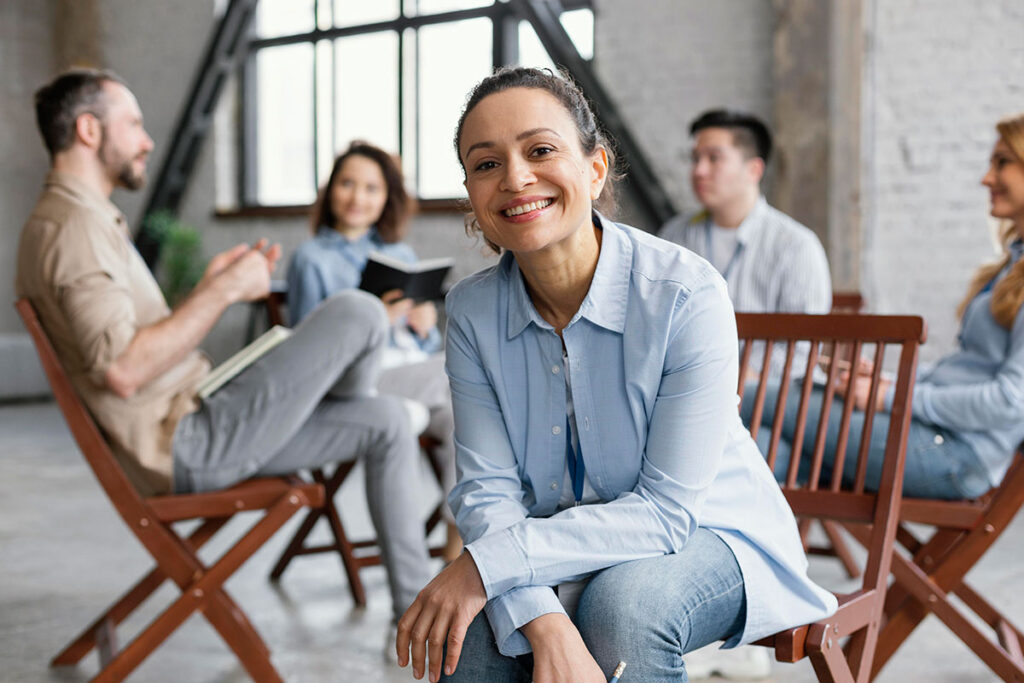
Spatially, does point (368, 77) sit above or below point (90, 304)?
above

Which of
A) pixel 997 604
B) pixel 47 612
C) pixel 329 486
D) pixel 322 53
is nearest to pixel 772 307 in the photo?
pixel 997 604

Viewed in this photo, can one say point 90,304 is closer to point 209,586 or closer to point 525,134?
point 209,586

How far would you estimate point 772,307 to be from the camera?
3600mm

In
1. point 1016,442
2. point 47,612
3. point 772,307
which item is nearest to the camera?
point 1016,442

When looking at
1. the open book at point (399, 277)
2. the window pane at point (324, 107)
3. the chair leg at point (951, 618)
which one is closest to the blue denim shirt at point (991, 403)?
the chair leg at point (951, 618)

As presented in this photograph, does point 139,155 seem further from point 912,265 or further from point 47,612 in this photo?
point 912,265

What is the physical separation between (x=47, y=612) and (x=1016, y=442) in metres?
2.76

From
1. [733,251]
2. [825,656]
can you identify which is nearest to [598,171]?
[825,656]

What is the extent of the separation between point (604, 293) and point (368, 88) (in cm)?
654

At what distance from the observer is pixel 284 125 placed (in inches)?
330

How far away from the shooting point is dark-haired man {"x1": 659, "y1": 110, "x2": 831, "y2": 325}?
357cm

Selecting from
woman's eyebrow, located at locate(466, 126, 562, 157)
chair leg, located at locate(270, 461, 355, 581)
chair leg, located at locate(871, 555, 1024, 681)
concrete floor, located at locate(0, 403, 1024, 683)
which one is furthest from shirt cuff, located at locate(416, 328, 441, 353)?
woman's eyebrow, located at locate(466, 126, 562, 157)

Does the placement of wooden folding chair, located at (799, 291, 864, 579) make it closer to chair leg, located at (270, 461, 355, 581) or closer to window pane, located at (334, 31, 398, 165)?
chair leg, located at (270, 461, 355, 581)

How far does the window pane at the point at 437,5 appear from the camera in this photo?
7.12m
